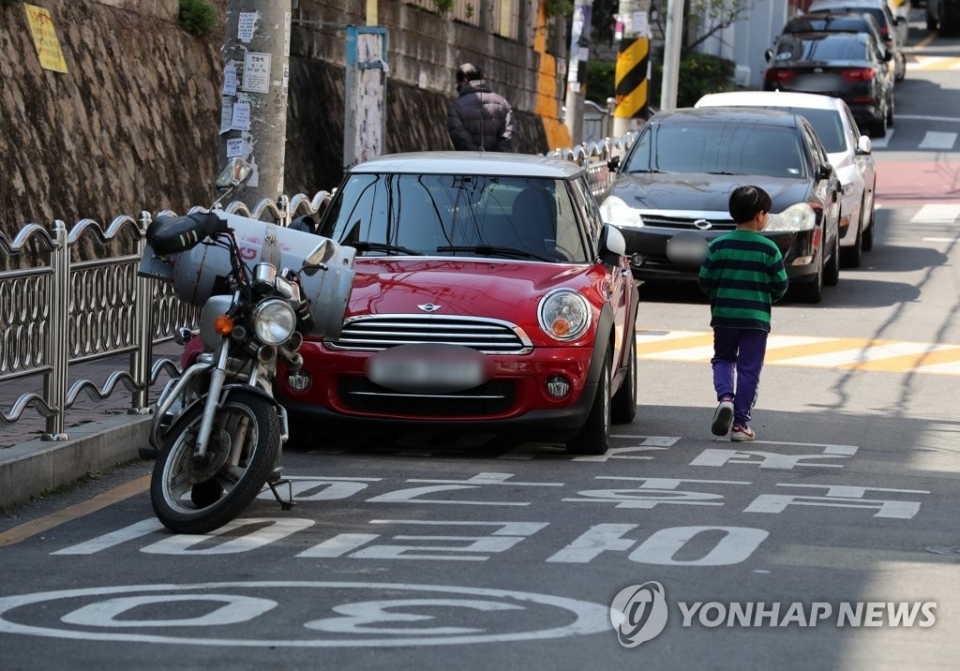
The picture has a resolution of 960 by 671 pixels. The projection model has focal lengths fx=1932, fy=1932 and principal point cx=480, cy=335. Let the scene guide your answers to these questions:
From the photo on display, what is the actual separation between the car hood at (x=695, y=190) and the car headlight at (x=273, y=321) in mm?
9322

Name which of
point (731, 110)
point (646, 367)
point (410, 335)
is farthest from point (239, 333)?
point (731, 110)

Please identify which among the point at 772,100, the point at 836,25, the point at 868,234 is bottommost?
the point at 868,234

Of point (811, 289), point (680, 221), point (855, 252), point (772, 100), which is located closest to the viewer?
point (680, 221)

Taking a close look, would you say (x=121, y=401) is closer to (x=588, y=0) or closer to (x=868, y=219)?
(x=868, y=219)

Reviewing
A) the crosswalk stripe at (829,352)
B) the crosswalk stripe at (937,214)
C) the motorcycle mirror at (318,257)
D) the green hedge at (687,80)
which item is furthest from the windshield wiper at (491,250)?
the green hedge at (687,80)

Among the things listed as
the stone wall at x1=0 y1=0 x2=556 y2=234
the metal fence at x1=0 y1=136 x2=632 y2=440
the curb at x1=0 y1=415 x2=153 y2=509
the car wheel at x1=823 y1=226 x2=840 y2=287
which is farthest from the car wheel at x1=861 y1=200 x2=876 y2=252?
the curb at x1=0 y1=415 x2=153 y2=509

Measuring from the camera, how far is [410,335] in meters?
9.60

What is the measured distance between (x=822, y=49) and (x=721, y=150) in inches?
900

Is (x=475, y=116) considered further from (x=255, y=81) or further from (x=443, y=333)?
(x=443, y=333)

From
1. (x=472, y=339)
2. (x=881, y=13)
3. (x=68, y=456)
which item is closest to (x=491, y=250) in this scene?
(x=472, y=339)

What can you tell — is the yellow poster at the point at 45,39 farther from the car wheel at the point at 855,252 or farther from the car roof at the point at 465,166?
the car wheel at the point at 855,252

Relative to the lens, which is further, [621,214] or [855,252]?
[855,252]

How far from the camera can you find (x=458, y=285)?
983 centimetres

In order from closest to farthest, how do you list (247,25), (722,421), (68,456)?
(68,456) → (722,421) → (247,25)
